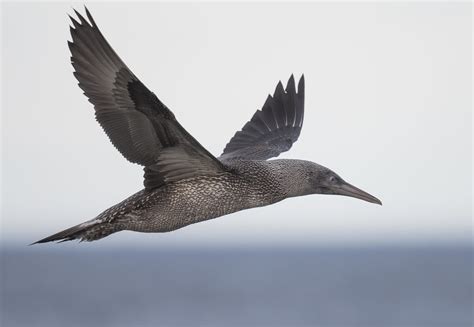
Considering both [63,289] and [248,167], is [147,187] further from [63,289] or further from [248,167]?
[63,289]

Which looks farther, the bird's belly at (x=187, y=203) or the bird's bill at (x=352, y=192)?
the bird's bill at (x=352, y=192)

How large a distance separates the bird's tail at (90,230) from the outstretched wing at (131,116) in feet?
1.92

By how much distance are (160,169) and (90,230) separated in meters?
0.93

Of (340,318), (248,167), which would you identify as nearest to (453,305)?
(340,318)

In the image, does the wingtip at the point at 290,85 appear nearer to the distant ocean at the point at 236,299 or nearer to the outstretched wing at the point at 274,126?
the outstretched wing at the point at 274,126

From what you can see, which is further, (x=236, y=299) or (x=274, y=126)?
(x=236, y=299)

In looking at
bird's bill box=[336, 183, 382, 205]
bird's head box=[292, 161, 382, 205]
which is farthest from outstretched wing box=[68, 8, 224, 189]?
bird's bill box=[336, 183, 382, 205]

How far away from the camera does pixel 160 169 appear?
11406 mm

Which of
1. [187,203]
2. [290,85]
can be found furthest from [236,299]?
[187,203]

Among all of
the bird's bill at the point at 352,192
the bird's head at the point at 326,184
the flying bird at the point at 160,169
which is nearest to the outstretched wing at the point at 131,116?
the flying bird at the point at 160,169

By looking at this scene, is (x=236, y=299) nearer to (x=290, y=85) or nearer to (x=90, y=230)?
(x=290, y=85)

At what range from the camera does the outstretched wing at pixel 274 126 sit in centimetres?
1432

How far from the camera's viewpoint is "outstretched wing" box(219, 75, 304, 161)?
14.3 metres

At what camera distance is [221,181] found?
11492 mm
